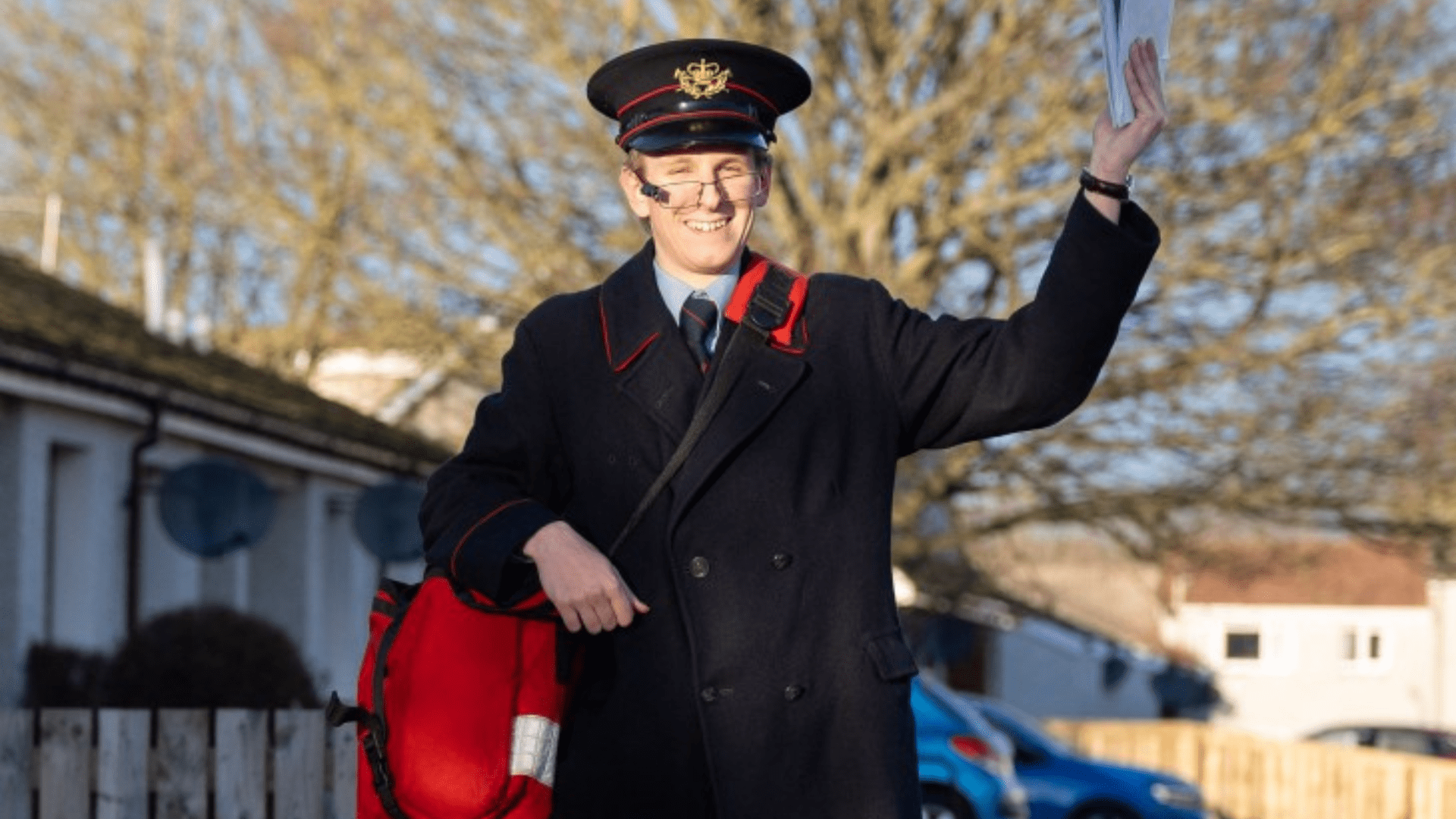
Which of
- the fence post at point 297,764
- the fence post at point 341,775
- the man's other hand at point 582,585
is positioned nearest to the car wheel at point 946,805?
the fence post at point 341,775

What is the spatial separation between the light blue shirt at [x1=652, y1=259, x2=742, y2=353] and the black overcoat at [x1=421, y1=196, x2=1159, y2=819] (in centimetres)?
7

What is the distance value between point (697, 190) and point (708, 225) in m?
0.05

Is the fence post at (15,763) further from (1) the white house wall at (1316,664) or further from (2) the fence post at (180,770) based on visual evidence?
(1) the white house wall at (1316,664)

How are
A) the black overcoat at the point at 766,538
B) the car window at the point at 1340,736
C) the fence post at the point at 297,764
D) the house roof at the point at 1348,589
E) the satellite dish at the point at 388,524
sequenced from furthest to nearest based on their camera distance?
the house roof at the point at 1348,589
the car window at the point at 1340,736
the satellite dish at the point at 388,524
the fence post at the point at 297,764
the black overcoat at the point at 766,538

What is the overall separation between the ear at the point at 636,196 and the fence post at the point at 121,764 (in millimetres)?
4803

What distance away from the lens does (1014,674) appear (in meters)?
67.3

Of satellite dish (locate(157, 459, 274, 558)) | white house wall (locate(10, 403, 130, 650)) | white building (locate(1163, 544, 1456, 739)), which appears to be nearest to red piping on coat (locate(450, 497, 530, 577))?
satellite dish (locate(157, 459, 274, 558))

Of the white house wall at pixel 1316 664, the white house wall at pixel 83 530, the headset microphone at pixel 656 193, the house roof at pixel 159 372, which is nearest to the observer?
the headset microphone at pixel 656 193

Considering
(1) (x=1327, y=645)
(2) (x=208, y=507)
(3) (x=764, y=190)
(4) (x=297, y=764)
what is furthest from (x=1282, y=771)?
(1) (x=1327, y=645)

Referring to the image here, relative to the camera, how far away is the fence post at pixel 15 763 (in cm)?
859

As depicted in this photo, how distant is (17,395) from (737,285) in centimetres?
1448

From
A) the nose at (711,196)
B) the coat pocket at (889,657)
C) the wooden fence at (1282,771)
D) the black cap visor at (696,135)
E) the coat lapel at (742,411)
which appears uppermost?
the black cap visor at (696,135)

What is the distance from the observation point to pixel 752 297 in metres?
4.26

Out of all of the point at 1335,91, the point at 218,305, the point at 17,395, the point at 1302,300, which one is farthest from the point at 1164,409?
the point at 218,305
